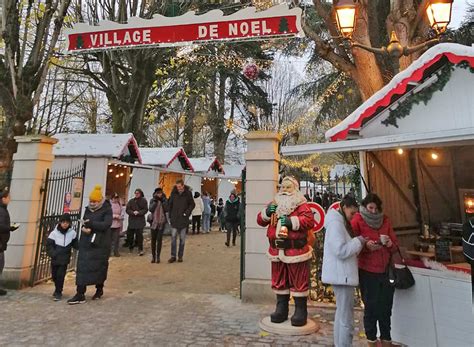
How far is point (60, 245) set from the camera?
5.91 m

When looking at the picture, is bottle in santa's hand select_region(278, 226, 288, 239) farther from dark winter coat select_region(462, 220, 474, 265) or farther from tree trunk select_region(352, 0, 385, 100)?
tree trunk select_region(352, 0, 385, 100)

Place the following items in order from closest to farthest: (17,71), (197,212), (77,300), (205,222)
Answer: (77,300)
(17,71)
(197,212)
(205,222)

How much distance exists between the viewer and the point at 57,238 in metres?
5.95

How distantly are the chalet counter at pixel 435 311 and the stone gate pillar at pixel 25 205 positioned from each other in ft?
20.4

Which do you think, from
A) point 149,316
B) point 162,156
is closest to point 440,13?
point 149,316

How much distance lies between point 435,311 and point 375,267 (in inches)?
32.9

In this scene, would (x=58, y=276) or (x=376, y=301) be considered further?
(x=58, y=276)

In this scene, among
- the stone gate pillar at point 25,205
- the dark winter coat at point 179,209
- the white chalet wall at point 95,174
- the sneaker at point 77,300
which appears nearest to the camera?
the sneaker at point 77,300

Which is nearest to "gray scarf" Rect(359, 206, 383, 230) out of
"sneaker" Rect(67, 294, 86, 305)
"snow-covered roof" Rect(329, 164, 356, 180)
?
"sneaker" Rect(67, 294, 86, 305)

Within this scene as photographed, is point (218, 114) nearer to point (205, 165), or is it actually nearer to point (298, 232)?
point (205, 165)

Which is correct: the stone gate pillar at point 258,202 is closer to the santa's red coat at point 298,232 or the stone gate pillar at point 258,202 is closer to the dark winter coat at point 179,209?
the santa's red coat at point 298,232

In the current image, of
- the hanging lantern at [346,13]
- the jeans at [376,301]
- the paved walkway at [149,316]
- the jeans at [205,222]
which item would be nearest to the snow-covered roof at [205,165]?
the jeans at [205,222]

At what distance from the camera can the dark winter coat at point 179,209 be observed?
8.86 metres

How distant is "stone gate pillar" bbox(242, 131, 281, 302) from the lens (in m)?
5.73
